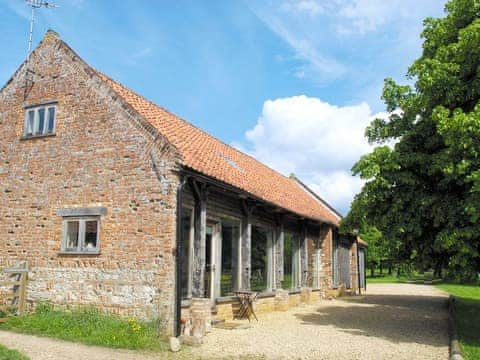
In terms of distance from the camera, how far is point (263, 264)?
15555 millimetres

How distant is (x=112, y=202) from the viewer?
11.3 meters

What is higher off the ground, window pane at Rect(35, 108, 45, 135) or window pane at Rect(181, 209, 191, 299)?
window pane at Rect(35, 108, 45, 135)

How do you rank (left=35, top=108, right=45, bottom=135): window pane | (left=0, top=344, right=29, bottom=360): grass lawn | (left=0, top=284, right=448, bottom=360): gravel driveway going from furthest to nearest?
(left=35, top=108, right=45, bottom=135): window pane, (left=0, top=284, right=448, bottom=360): gravel driveway, (left=0, top=344, right=29, bottom=360): grass lawn

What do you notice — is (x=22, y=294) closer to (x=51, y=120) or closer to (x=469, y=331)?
(x=51, y=120)

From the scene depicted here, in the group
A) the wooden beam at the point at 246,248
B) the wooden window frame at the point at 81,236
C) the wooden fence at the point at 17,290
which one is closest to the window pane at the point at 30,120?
the wooden window frame at the point at 81,236

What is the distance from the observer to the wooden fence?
11.7 meters

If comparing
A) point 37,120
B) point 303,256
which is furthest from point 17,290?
point 303,256

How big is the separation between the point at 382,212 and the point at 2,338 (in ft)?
30.6

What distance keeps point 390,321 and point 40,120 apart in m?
12.1

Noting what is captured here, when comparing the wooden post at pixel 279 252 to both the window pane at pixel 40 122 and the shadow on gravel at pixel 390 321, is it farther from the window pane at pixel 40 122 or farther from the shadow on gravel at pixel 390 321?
the window pane at pixel 40 122

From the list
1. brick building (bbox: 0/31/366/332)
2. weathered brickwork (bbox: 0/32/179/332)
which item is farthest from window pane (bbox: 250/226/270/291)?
weathered brickwork (bbox: 0/32/179/332)

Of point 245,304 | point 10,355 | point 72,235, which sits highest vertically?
point 72,235

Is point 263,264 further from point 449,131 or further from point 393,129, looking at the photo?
point 449,131

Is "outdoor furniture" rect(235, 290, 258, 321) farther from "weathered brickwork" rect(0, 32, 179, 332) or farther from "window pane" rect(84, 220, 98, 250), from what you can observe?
"window pane" rect(84, 220, 98, 250)
